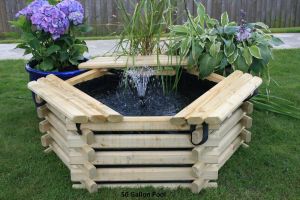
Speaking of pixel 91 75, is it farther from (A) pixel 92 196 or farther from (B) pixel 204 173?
(B) pixel 204 173

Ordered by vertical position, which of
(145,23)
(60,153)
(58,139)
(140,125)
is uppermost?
(145,23)

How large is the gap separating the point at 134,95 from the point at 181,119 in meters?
0.93

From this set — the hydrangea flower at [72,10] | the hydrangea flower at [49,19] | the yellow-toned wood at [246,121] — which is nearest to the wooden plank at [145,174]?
the yellow-toned wood at [246,121]

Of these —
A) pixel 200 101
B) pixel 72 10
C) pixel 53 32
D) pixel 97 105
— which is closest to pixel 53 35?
pixel 53 32

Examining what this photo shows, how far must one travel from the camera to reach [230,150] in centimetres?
293

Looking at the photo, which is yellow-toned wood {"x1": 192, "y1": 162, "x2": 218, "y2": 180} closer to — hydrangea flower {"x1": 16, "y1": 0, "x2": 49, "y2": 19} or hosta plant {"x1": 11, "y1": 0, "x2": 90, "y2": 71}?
hosta plant {"x1": 11, "y1": 0, "x2": 90, "y2": 71}

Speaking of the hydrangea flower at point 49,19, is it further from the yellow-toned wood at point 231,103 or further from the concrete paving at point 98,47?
the concrete paving at point 98,47

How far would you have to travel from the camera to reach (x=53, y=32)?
10.3ft

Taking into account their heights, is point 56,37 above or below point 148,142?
above

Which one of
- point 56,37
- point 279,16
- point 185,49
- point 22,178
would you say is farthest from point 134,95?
point 279,16

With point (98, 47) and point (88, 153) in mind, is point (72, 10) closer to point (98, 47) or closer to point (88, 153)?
point (88, 153)

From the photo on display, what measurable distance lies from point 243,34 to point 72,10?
136cm

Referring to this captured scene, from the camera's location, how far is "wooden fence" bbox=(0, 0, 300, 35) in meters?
8.21

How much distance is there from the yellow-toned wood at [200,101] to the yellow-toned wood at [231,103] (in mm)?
108
